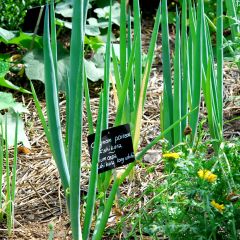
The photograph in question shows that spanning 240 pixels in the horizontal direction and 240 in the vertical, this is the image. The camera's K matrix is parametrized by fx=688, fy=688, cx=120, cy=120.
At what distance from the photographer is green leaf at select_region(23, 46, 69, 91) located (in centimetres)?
308

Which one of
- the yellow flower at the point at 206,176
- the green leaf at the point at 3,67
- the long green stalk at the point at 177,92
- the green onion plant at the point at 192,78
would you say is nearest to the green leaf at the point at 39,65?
the green leaf at the point at 3,67

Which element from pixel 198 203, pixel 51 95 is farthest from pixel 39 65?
pixel 198 203

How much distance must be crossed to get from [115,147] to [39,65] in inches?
47.3

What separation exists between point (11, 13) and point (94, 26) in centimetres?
42

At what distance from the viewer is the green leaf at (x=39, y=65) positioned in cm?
308

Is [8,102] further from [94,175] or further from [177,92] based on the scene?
[94,175]

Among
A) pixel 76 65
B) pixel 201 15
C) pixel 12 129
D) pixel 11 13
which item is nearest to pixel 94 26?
pixel 11 13

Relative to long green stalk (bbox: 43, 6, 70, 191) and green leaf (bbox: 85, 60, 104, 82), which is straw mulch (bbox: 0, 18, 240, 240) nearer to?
green leaf (bbox: 85, 60, 104, 82)

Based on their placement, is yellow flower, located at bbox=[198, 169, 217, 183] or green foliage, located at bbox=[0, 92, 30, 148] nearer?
yellow flower, located at bbox=[198, 169, 217, 183]

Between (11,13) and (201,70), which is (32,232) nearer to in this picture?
(201,70)

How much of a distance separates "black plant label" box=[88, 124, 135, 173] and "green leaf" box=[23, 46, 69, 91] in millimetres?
1101

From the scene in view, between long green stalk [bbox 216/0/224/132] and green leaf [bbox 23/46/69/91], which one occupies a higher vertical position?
long green stalk [bbox 216/0/224/132]

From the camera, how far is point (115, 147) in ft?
6.68

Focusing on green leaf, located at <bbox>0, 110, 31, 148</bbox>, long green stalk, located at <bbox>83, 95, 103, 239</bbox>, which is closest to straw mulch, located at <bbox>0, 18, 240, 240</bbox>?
green leaf, located at <bbox>0, 110, 31, 148</bbox>
